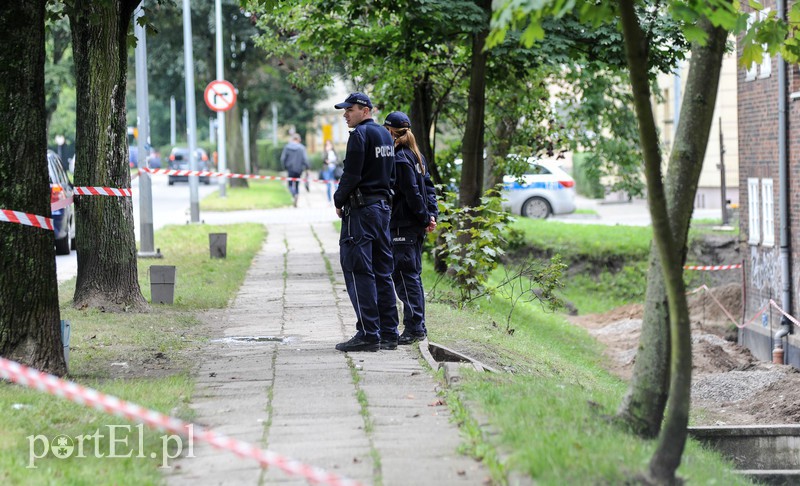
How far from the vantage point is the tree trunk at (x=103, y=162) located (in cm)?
1170

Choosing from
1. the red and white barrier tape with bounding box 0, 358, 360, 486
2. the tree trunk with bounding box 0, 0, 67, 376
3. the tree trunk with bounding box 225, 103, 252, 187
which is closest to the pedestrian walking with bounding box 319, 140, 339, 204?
the tree trunk with bounding box 225, 103, 252, 187

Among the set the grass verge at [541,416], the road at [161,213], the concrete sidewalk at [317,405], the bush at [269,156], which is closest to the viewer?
the grass verge at [541,416]

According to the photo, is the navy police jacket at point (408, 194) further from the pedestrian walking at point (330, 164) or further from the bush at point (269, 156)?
the bush at point (269, 156)

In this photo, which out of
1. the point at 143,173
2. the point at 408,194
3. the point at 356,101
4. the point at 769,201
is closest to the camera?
the point at 356,101

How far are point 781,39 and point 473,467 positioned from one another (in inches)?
140

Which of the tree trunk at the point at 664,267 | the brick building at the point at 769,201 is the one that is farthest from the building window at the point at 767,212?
the tree trunk at the point at 664,267

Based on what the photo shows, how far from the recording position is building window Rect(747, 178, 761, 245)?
21.1 meters

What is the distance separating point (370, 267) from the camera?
9141mm

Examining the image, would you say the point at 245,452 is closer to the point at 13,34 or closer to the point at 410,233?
the point at 13,34

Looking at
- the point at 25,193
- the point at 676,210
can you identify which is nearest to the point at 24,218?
the point at 25,193

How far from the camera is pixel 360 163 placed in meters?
8.88

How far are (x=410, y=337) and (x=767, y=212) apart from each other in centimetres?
1261

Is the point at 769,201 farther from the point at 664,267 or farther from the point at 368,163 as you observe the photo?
the point at 664,267

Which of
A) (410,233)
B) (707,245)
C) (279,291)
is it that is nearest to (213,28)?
(707,245)
